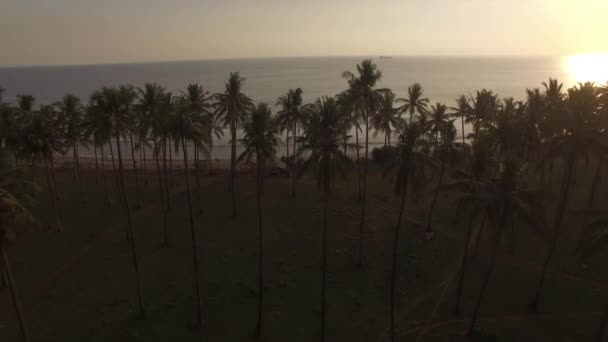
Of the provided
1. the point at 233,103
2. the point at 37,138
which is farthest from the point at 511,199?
the point at 37,138

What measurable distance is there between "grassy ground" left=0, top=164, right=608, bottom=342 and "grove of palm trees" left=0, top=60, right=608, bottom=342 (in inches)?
6.5

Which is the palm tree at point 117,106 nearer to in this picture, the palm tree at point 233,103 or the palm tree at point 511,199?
the palm tree at point 233,103

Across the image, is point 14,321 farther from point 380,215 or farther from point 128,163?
point 128,163

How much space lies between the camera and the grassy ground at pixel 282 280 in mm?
27812

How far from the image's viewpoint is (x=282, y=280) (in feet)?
112

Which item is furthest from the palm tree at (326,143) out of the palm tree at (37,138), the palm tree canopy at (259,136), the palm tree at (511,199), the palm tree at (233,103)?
the palm tree at (37,138)

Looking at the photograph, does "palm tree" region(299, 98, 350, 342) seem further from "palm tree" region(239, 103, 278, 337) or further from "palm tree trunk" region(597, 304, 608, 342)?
"palm tree trunk" region(597, 304, 608, 342)

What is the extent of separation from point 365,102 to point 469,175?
12.8 metres

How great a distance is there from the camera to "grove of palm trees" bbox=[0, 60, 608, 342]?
80.6ft

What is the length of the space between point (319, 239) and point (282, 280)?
322 inches

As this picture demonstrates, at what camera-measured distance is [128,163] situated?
3287 inches

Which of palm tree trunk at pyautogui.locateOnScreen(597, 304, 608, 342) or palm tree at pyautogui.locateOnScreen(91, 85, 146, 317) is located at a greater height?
palm tree at pyautogui.locateOnScreen(91, 85, 146, 317)

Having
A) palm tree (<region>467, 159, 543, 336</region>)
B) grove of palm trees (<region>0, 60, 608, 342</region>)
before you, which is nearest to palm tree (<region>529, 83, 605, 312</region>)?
grove of palm trees (<region>0, 60, 608, 342</region>)

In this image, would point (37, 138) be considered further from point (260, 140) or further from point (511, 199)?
point (511, 199)
